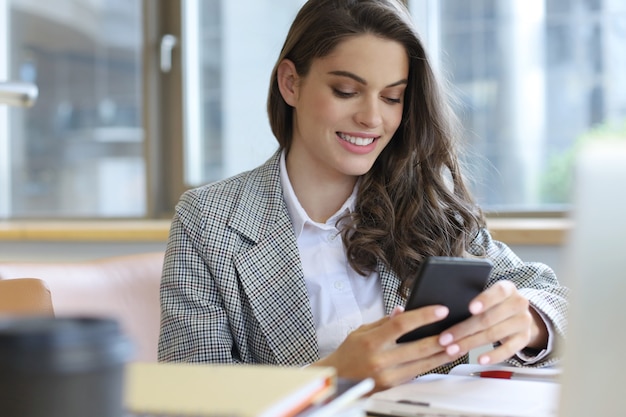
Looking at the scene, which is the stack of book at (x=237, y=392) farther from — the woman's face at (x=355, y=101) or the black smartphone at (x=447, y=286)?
the woman's face at (x=355, y=101)

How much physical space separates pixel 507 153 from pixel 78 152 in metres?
1.77

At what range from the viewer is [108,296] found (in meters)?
1.67

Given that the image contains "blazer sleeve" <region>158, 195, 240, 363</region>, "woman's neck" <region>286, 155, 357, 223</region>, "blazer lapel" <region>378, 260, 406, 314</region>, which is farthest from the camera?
"woman's neck" <region>286, 155, 357, 223</region>

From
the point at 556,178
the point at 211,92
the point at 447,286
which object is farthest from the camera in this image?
the point at 211,92

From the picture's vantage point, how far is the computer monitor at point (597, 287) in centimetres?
53

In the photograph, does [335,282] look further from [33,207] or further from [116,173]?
[33,207]

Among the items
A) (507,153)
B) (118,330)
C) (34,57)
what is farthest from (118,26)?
(118,330)

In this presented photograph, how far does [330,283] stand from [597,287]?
1.10m

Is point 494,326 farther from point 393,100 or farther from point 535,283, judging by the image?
point 393,100

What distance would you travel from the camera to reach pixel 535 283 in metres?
1.58

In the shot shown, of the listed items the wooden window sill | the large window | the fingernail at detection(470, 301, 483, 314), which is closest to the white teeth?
the fingernail at detection(470, 301, 483, 314)

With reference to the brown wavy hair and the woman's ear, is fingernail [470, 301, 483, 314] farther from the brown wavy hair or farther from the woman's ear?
the woman's ear

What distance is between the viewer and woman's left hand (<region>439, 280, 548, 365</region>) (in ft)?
3.80

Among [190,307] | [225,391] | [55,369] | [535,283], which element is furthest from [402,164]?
[55,369]
